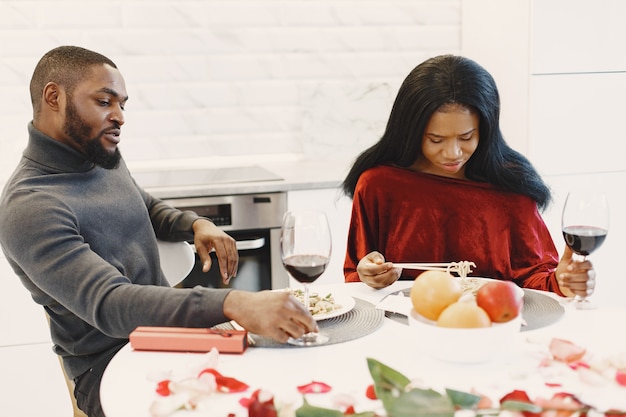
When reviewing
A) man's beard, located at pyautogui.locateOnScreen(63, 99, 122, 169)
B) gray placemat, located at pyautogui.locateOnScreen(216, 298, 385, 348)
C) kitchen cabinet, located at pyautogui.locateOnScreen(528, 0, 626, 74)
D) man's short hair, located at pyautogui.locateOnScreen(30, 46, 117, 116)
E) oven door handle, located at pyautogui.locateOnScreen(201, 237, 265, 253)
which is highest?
kitchen cabinet, located at pyautogui.locateOnScreen(528, 0, 626, 74)

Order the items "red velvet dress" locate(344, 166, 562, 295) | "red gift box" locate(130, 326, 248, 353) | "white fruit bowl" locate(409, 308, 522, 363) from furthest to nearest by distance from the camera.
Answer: "red velvet dress" locate(344, 166, 562, 295) < "red gift box" locate(130, 326, 248, 353) < "white fruit bowl" locate(409, 308, 522, 363)

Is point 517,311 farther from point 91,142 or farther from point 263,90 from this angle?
point 263,90

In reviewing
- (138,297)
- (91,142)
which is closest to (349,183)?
→ (91,142)

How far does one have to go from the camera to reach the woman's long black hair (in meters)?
2.17

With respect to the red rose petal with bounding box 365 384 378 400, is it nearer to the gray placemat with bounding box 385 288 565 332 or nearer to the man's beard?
the gray placemat with bounding box 385 288 565 332

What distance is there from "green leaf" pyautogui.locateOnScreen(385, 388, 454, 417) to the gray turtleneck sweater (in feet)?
1.73

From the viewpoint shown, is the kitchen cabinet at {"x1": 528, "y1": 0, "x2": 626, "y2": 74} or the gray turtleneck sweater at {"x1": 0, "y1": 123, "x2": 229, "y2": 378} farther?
the kitchen cabinet at {"x1": 528, "y1": 0, "x2": 626, "y2": 74}

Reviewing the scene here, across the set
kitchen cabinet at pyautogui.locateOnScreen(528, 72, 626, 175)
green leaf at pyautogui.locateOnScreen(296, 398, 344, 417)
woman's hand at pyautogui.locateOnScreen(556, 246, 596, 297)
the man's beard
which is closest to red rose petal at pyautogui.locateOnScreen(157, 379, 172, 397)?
green leaf at pyautogui.locateOnScreen(296, 398, 344, 417)

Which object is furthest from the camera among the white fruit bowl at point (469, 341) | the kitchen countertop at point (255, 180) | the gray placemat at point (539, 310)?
the kitchen countertop at point (255, 180)

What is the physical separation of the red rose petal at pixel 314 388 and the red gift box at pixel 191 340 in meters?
0.20

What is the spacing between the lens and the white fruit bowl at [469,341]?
1.36 meters

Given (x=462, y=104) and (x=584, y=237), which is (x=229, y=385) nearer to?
(x=584, y=237)

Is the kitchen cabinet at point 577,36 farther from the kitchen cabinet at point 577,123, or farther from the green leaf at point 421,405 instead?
the green leaf at point 421,405

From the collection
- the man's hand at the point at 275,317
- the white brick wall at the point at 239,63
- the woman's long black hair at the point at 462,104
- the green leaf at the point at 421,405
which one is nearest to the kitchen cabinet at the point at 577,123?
the white brick wall at the point at 239,63
